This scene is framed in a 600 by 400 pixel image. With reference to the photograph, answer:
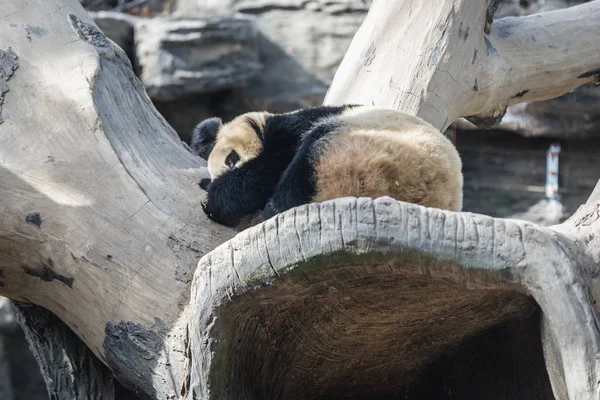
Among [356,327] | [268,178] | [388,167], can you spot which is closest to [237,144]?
[268,178]

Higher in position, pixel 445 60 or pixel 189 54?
pixel 445 60

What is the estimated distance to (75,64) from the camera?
2.57 meters

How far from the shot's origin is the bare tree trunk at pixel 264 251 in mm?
1551

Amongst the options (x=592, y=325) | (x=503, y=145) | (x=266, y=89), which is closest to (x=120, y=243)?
(x=592, y=325)

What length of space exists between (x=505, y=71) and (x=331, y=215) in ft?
6.22

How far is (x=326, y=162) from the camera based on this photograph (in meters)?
2.07

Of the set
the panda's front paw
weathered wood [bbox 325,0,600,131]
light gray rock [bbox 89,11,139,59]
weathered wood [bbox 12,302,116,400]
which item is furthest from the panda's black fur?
light gray rock [bbox 89,11,139,59]

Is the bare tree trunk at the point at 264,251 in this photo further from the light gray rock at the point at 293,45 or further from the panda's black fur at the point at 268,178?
the light gray rock at the point at 293,45

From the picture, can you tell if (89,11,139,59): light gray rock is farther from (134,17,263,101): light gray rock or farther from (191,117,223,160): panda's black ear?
(191,117,223,160): panda's black ear

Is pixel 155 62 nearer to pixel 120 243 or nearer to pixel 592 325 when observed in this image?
pixel 120 243

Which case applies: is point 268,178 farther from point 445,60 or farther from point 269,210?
point 445,60

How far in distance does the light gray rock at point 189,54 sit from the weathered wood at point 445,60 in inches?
155

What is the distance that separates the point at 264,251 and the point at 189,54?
5407 mm

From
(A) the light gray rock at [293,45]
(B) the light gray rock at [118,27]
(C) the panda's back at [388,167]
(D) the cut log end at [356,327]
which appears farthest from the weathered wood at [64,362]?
(A) the light gray rock at [293,45]
